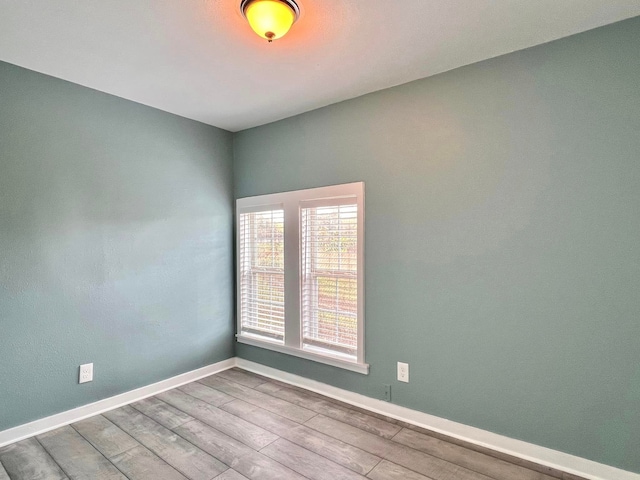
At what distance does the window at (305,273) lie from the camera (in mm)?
2924

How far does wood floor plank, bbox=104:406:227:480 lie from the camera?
2.06m

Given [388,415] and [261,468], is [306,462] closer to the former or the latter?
[261,468]

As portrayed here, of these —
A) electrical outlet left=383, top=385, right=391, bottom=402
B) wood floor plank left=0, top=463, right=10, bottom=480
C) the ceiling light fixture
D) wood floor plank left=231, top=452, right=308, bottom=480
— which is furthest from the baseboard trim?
the ceiling light fixture

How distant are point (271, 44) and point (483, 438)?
2861mm

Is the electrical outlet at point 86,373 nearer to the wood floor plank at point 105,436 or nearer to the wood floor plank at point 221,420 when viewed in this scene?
the wood floor plank at point 105,436

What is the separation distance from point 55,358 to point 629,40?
4.18 m

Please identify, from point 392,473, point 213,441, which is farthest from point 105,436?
point 392,473

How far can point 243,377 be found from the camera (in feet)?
11.5

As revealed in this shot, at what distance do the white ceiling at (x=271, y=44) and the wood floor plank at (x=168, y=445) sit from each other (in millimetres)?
2549

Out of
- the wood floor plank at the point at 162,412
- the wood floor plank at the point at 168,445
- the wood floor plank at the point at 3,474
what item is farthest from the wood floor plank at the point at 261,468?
the wood floor plank at the point at 3,474

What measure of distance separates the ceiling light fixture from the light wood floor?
2.44m

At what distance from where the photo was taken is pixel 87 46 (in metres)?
2.16

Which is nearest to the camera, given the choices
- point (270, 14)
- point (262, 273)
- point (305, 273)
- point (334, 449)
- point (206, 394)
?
point (270, 14)

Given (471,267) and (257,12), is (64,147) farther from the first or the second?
(471,267)
